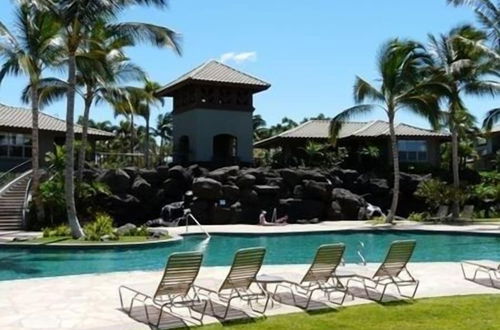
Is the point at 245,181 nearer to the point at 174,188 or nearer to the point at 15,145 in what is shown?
the point at 174,188

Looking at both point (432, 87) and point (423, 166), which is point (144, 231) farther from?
point (423, 166)

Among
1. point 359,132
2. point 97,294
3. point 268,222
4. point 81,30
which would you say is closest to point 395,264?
point 97,294

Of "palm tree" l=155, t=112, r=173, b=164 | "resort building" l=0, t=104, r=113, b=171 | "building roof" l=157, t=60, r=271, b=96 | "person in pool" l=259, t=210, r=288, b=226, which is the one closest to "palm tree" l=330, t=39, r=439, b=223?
"person in pool" l=259, t=210, r=288, b=226

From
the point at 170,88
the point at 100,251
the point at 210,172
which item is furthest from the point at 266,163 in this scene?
the point at 100,251

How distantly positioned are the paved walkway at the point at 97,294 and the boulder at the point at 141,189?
16.5 m

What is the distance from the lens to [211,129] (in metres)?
33.8

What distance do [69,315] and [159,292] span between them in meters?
1.36

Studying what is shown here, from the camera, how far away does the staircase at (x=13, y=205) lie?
2377 centimetres

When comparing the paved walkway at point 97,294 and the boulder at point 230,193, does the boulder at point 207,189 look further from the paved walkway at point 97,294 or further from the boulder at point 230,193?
the paved walkway at point 97,294

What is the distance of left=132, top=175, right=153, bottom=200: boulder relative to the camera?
28625mm

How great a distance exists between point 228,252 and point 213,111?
16.6 m

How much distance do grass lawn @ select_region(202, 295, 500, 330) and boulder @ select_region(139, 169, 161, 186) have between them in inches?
859

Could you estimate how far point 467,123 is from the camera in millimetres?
44094

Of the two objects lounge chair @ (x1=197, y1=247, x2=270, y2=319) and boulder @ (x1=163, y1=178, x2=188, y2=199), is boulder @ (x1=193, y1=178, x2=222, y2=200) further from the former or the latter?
lounge chair @ (x1=197, y1=247, x2=270, y2=319)
